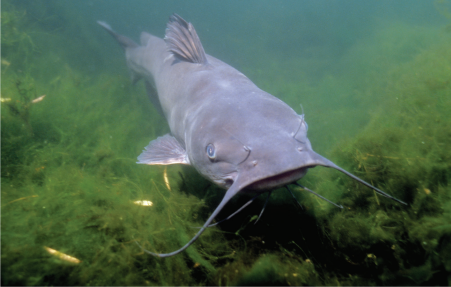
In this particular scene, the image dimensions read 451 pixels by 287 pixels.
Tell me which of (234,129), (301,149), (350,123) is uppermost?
(301,149)

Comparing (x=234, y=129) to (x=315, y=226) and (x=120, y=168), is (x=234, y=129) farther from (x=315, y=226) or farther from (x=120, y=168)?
(x=120, y=168)

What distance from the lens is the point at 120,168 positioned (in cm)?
390

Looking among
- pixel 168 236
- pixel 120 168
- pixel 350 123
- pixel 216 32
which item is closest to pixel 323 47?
pixel 216 32

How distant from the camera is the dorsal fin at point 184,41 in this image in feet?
10.2

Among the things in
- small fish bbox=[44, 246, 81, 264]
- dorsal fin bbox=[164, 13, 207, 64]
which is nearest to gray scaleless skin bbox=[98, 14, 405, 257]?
dorsal fin bbox=[164, 13, 207, 64]

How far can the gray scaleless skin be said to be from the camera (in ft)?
4.65

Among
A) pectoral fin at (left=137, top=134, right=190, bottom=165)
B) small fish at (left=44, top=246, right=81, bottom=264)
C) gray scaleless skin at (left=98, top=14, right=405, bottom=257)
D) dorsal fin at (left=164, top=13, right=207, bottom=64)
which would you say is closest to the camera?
gray scaleless skin at (left=98, top=14, right=405, bottom=257)

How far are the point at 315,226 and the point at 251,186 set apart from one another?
1077mm

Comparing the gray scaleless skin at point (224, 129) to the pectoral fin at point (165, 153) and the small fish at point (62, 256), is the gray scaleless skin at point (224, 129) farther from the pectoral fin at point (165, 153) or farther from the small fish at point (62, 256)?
the small fish at point (62, 256)

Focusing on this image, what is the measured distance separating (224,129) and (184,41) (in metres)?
2.06

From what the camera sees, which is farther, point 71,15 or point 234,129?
point 71,15

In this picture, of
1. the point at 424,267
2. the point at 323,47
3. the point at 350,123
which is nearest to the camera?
the point at 424,267

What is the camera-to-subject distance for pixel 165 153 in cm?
278

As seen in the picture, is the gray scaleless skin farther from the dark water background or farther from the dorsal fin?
the dark water background
